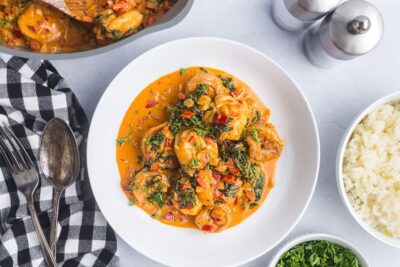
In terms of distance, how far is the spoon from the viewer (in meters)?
3.92

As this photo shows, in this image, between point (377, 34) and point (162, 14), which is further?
point (377, 34)

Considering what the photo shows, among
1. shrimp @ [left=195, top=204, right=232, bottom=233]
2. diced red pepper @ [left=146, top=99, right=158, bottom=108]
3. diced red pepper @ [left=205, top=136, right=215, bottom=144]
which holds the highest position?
diced red pepper @ [left=146, top=99, right=158, bottom=108]

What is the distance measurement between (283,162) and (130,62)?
57.5 inches

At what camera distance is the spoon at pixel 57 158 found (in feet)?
12.9

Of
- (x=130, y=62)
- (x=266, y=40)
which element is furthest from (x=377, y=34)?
(x=130, y=62)

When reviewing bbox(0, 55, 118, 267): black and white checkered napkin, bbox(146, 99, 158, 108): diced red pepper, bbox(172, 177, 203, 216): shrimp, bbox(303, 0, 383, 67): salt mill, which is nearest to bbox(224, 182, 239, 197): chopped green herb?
bbox(172, 177, 203, 216): shrimp

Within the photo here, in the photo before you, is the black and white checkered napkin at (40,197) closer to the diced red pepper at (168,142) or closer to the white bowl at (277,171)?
the white bowl at (277,171)

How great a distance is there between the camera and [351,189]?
414 cm

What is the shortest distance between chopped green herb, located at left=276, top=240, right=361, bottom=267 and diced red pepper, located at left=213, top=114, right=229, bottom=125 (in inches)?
49.0

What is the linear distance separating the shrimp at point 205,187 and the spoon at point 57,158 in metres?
Result: 0.96

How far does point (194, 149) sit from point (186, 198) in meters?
0.38

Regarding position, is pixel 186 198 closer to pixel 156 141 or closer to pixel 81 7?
pixel 156 141

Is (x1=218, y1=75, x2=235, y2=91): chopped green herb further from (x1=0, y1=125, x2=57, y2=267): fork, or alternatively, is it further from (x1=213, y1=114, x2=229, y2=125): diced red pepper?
(x1=0, y1=125, x2=57, y2=267): fork

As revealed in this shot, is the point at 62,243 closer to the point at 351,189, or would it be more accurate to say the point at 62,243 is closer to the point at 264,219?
the point at 264,219
